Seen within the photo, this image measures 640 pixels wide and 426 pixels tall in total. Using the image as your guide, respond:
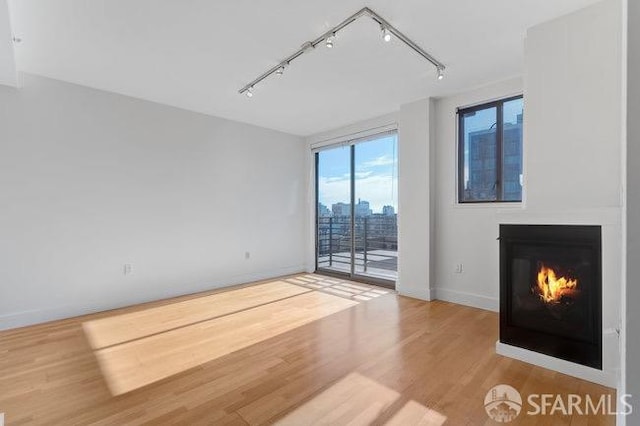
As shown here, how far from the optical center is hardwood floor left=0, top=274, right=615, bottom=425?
68.7 inches

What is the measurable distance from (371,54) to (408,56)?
1.19 feet

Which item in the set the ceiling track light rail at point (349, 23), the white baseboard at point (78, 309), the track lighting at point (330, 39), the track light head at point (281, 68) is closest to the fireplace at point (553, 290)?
the ceiling track light rail at point (349, 23)

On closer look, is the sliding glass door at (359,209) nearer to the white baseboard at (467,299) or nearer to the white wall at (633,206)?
the white baseboard at (467,299)

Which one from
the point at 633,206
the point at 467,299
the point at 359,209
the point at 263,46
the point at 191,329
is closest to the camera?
the point at 633,206

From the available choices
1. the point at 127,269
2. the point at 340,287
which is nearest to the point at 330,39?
the point at 340,287

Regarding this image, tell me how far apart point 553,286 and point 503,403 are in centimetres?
96

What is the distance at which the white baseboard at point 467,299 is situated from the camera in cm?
349

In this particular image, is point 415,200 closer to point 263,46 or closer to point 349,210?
point 349,210

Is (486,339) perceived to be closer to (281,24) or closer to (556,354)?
(556,354)

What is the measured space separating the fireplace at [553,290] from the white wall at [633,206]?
5.28ft

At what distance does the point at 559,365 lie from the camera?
7.11ft

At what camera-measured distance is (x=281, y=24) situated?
236cm

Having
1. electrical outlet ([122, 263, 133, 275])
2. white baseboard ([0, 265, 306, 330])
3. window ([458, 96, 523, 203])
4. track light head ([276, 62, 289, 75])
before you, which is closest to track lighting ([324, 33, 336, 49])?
track light head ([276, 62, 289, 75])

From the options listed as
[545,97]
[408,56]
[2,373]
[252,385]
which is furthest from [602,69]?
[2,373]
